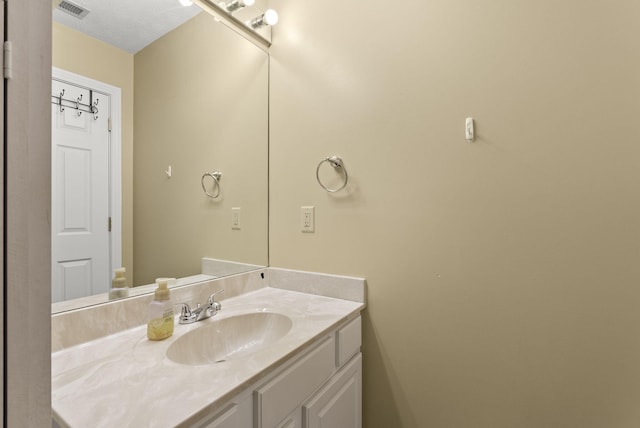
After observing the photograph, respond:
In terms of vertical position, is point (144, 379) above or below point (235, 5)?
below

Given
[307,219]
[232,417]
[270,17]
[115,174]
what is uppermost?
[270,17]

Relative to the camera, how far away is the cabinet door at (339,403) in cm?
91

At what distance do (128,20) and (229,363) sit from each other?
3.92 feet

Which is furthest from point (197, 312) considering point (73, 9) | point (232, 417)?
point (73, 9)

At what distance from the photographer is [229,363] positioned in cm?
75

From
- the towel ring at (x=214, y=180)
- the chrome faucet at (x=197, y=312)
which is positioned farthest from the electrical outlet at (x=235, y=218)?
the chrome faucet at (x=197, y=312)

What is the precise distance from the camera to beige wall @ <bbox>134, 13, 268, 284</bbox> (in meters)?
1.12

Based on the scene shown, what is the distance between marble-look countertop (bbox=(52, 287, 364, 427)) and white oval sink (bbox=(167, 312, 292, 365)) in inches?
1.6

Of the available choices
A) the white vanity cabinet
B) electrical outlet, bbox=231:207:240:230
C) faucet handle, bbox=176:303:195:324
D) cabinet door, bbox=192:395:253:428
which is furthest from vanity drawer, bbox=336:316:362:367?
electrical outlet, bbox=231:207:240:230

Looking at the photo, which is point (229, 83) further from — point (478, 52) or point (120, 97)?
point (478, 52)

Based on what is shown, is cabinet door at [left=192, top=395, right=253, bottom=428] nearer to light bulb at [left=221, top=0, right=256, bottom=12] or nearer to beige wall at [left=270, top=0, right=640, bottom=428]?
beige wall at [left=270, top=0, right=640, bottom=428]

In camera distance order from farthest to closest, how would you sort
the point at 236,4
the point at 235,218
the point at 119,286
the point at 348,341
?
the point at 235,218 → the point at 236,4 → the point at 348,341 → the point at 119,286

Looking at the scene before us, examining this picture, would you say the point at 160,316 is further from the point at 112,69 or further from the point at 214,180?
the point at 112,69

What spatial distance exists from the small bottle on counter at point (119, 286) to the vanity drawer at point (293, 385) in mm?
616
